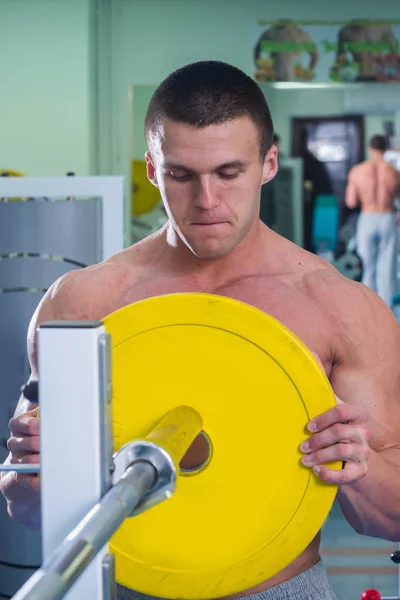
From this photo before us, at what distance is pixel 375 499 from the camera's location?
140 centimetres

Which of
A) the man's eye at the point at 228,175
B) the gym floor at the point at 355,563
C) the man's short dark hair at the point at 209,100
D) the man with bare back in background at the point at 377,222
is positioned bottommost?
the gym floor at the point at 355,563

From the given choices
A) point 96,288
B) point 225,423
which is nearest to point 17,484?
point 96,288

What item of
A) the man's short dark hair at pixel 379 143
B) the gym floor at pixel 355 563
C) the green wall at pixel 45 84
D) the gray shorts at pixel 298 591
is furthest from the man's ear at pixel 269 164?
the man's short dark hair at pixel 379 143

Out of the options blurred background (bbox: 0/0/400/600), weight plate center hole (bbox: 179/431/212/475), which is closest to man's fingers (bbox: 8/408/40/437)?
weight plate center hole (bbox: 179/431/212/475)

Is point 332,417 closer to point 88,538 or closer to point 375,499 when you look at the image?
point 375,499

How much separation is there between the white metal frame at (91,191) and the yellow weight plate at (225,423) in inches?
46.8

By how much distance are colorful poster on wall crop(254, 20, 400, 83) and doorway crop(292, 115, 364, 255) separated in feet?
1.13

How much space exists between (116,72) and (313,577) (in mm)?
5940

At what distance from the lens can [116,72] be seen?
6906 mm

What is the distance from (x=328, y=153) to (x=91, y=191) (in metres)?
4.74

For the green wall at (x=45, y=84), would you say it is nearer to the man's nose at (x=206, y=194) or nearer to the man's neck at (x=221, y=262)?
the man's neck at (x=221, y=262)

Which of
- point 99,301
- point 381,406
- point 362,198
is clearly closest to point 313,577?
point 381,406

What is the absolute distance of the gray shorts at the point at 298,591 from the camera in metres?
1.41

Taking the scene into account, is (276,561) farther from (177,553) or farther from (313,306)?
(313,306)
